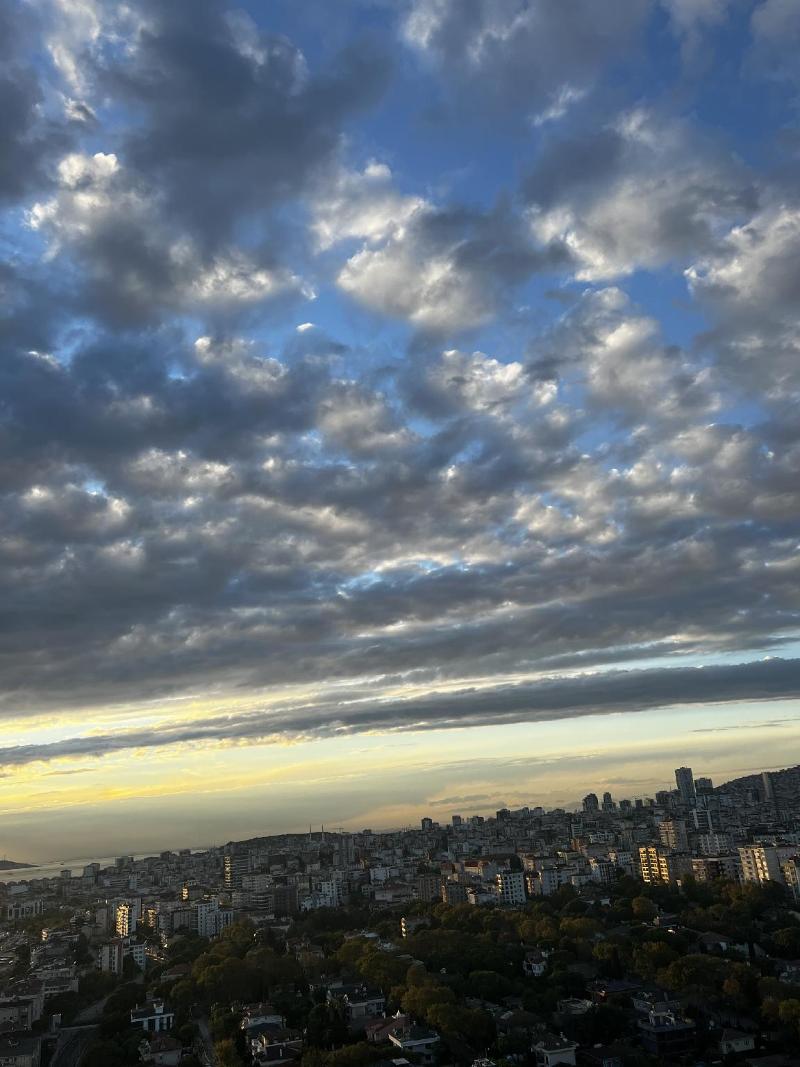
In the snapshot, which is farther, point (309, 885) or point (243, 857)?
point (243, 857)

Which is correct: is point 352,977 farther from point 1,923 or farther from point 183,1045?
point 1,923

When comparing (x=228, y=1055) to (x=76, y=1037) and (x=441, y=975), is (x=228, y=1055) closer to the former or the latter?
(x=441, y=975)

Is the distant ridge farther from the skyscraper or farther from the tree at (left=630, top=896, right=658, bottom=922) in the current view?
the tree at (left=630, top=896, right=658, bottom=922)

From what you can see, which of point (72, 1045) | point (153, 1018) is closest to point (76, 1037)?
point (72, 1045)

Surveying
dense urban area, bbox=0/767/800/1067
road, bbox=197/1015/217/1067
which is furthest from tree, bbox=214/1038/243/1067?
road, bbox=197/1015/217/1067

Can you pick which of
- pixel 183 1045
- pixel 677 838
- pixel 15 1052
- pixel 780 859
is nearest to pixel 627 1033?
pixel 183 1045

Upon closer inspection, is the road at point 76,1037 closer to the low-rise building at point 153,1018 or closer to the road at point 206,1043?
the low-rise building at point 153,1018
